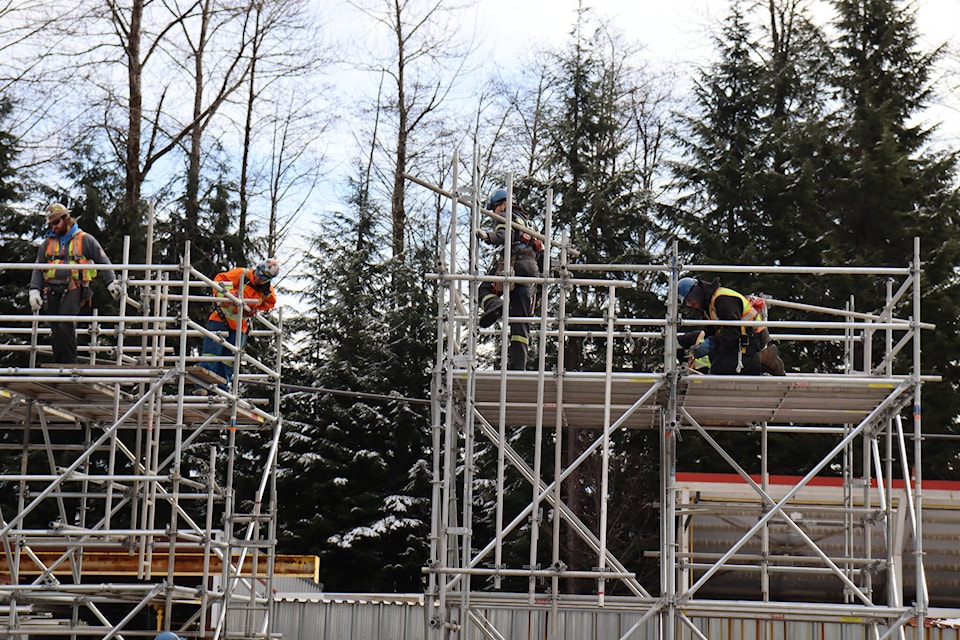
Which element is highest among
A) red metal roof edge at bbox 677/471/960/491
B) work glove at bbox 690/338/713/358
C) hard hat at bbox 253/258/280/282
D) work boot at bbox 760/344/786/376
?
hard hat at bbox 253/258/280/282

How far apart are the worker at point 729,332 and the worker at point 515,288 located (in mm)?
1597

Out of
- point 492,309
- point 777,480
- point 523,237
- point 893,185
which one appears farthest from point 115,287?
point 893,185

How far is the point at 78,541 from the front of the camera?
509 inches

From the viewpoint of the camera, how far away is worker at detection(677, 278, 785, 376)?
12.4m

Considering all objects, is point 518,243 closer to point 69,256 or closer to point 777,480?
point 69,256

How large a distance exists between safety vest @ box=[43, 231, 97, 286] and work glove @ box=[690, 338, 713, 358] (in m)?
6.40

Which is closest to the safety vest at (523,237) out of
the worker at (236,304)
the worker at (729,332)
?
the worker at (729,332)

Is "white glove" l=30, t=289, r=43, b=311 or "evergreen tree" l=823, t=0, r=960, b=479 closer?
"white glove" l=30, t=289, r=43, b=311

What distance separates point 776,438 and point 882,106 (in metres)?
7.77

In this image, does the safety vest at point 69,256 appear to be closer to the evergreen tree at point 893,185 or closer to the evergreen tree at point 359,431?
the evergreen tree at point 359,431

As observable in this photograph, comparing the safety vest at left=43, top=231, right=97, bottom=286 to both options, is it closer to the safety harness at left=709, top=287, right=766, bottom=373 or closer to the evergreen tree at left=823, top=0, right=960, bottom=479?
the safety harness at left=709, top=287, right=766, bottom=373

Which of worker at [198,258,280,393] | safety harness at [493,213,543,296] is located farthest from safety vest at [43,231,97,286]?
safety harness at [493,213,543,296]

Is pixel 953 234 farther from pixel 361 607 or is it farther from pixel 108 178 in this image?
pixel 108 178

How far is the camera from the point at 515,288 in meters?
13.4
